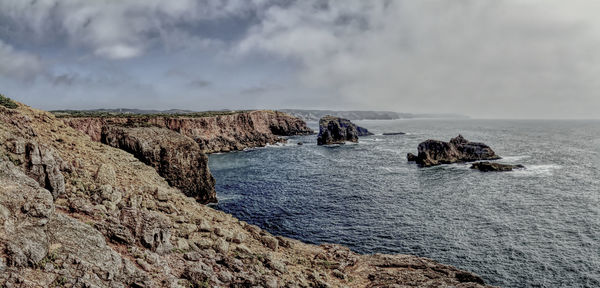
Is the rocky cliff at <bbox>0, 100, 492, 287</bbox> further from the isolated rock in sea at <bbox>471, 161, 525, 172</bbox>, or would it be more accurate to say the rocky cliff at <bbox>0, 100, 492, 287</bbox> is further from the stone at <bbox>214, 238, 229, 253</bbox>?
the isolated rock in sea at <bbox>471, 161, 525, 172</bbox>

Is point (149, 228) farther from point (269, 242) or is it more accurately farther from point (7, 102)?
point (7, 102)

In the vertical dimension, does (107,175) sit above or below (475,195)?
above

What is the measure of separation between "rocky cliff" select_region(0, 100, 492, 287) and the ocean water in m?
8.54

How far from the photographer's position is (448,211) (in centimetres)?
4275

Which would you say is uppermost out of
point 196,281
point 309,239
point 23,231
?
point 23,231

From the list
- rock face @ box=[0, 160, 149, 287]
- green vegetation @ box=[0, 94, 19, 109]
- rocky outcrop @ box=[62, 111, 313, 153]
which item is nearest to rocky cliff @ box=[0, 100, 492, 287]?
rock face @ box=[0, 160, 149, 287]

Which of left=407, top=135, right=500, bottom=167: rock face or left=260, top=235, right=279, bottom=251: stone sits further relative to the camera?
left=407, top=135, right=500, bottom=167: rock face

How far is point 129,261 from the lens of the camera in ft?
45.0

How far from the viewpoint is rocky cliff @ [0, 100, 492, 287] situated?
1148 centimetres

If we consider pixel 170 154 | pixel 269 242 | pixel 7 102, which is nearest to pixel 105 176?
pixel 7 102

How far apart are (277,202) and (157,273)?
33.0 meters

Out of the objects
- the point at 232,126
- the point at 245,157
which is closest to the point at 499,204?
the point at 245,157

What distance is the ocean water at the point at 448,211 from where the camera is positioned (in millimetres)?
29953

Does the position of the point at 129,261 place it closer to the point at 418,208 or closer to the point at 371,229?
the point at 371,229
